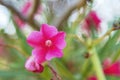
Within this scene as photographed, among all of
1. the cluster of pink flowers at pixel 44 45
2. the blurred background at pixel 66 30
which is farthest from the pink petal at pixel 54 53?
the blurred background at pixel 66 30

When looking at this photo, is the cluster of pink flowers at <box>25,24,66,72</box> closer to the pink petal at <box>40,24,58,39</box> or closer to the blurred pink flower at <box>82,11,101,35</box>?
the pink petal at <box>40,24,58,39</box>

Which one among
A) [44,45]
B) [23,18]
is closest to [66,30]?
[23,18]

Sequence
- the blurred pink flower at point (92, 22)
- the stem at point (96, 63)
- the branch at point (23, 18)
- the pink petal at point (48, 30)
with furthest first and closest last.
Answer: the blurred pink flower at point (92, 22)
the branch at point (23, 18)
the stem at point (96, 63)
the pink petal at point (48, 30)

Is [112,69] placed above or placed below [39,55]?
above

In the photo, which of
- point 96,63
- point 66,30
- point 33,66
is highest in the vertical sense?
point 66,30

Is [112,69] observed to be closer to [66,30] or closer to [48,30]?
[66,30]

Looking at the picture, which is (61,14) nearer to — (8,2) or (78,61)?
(8,2)

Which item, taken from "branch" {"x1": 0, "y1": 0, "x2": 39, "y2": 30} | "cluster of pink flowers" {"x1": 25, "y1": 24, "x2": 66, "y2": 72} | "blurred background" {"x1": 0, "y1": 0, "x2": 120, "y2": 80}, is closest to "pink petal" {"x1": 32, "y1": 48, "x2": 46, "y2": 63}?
"cluster of pink flowers" {"x1": 25, "y1": 24, "x2": 66, "y2": 72}

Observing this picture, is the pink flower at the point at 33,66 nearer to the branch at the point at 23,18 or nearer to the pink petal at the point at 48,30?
the pink petal at the point at 48,30
